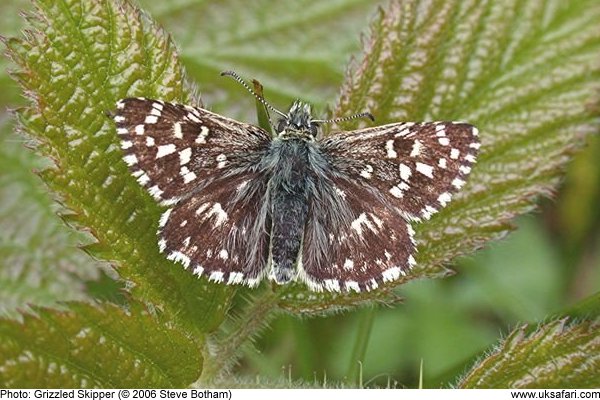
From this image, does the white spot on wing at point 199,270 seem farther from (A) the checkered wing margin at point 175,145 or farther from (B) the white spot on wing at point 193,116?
(B) the white spot on wing at point 193,116

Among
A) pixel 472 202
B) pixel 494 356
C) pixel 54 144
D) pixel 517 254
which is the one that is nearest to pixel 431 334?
pixel 517 254

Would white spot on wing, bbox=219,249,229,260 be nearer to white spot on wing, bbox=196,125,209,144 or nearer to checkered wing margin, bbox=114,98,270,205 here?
checkered wing margin, bbox=114,98,270,205

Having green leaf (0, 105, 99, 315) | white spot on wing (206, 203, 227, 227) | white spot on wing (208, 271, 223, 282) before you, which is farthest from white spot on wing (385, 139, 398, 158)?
green leaf (0, 105, 99, 315)

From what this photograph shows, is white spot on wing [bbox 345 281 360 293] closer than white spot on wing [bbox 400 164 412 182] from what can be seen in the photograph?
Yes

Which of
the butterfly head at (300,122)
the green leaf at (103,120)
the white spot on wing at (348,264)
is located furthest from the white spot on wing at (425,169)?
the green leaf at (103,120)

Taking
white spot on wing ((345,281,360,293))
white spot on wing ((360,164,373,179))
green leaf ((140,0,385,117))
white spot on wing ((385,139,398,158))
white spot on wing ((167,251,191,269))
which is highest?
green leaf ((140,0,385,117))

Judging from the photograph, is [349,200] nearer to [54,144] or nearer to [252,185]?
[252,185]
